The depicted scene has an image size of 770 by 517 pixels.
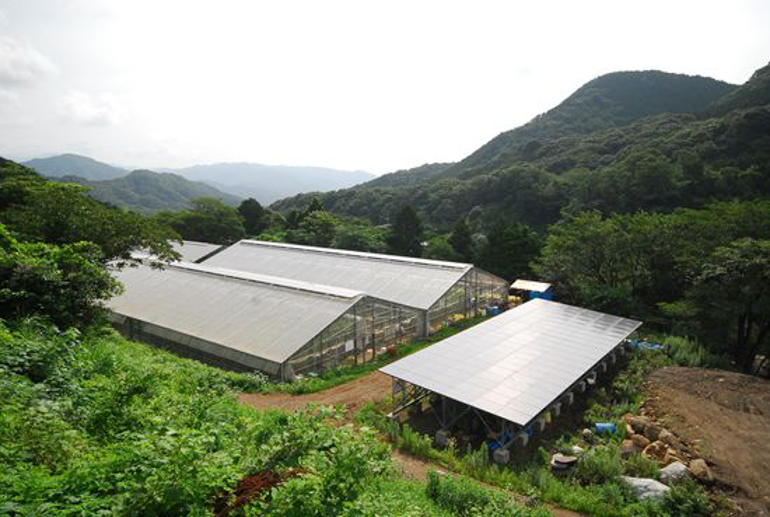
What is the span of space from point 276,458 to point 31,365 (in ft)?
17.6

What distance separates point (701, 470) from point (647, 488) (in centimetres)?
198

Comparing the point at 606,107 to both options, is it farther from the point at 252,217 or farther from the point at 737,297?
the point at 737,297

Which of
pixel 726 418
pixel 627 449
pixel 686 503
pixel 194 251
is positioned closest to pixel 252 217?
pixel 194 251

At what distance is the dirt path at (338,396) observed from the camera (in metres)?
15.1

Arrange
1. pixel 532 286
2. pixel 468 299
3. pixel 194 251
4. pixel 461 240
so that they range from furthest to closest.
→ 1. pixel 461 240
2. pixel 194 251
3. pixel 532 286
4. pixel 468 299

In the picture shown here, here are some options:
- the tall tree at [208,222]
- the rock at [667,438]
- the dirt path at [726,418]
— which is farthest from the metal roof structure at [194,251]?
the rock at [667,438]

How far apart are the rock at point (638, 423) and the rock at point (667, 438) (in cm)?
61

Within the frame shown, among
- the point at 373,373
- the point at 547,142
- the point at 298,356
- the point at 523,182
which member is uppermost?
the point at 547,142

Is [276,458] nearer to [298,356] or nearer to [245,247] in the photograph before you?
[298,356]

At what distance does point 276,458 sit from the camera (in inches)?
217

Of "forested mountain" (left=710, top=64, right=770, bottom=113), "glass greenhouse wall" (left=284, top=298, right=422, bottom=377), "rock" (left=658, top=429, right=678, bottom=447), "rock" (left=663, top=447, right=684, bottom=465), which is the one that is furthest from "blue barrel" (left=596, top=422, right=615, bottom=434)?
"forested mountain" (left=710, top=64, right=770, bottom=113)

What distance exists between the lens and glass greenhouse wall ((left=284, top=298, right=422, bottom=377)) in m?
18.2

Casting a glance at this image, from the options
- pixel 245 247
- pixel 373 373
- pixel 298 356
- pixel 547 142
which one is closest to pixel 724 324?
pixel 373 373

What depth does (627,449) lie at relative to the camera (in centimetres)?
1230
